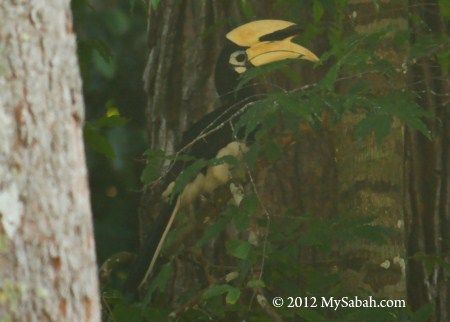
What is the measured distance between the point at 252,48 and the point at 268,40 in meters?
Result: 0.24

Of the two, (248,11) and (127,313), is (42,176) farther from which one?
(248,11)

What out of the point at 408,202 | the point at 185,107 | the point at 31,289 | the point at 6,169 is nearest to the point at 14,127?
the point at 6,169

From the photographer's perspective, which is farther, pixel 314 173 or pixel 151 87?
pixel 151 87

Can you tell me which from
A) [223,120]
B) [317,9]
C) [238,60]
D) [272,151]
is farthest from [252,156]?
[238,60]

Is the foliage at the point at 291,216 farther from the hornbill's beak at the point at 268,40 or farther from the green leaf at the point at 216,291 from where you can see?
the hornbill's beak at the point at 268,40

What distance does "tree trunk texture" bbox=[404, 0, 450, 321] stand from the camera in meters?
4.26

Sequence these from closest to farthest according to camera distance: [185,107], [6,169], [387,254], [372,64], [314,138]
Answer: [6,169] < [372,64] < [387,254] < [314,138] < [185,107]

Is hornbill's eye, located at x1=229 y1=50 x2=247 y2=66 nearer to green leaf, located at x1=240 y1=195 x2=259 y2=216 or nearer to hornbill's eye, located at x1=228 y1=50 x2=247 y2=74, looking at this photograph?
hornbill's eye, located at x1=228 y1=50 x2=247 y2=74

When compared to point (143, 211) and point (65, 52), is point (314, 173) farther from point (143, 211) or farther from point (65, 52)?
point (65, 52)

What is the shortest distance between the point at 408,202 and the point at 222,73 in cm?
87

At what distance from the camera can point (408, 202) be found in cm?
438

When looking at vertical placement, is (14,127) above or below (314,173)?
above

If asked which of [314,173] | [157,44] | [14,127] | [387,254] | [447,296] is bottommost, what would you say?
[447,296]

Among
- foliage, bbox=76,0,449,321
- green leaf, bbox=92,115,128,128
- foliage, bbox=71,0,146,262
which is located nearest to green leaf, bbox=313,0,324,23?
foliage, bbox=76,0,449,321
